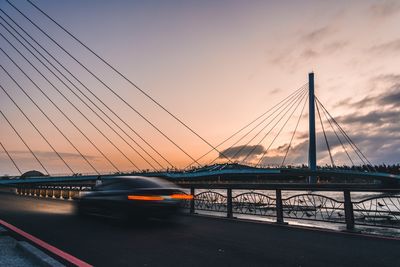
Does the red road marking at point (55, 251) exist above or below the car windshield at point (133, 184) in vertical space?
below

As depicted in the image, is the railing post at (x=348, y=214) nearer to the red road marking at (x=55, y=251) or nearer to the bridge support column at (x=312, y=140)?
the red road marking at (x=55, y=251)

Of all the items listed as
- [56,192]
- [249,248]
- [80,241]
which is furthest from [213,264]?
[56,192]

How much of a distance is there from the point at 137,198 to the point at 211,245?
124 inches

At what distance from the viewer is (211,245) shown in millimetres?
7465

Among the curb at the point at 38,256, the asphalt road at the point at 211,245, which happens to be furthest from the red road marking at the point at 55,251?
the curb at the point at 38,256

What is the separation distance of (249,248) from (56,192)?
1047 inches

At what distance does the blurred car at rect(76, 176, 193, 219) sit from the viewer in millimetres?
9922

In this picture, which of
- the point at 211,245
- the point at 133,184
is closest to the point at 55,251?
the point at 211,245

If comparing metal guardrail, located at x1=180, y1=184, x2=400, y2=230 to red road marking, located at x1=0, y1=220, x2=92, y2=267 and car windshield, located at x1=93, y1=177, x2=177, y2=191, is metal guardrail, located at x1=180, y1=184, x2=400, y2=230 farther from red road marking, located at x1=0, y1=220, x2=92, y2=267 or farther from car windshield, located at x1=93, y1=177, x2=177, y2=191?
red road marking, located at x1=0, y1=220, x2=92, y2=267

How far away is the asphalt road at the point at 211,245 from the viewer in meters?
6.13

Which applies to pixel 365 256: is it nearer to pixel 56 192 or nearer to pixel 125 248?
pixel 125 248

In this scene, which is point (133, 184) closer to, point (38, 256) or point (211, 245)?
point (211, 245)

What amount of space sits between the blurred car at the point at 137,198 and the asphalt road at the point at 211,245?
0.42 m

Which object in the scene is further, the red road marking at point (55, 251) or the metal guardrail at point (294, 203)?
the metal guardrail at point (294, 203)
